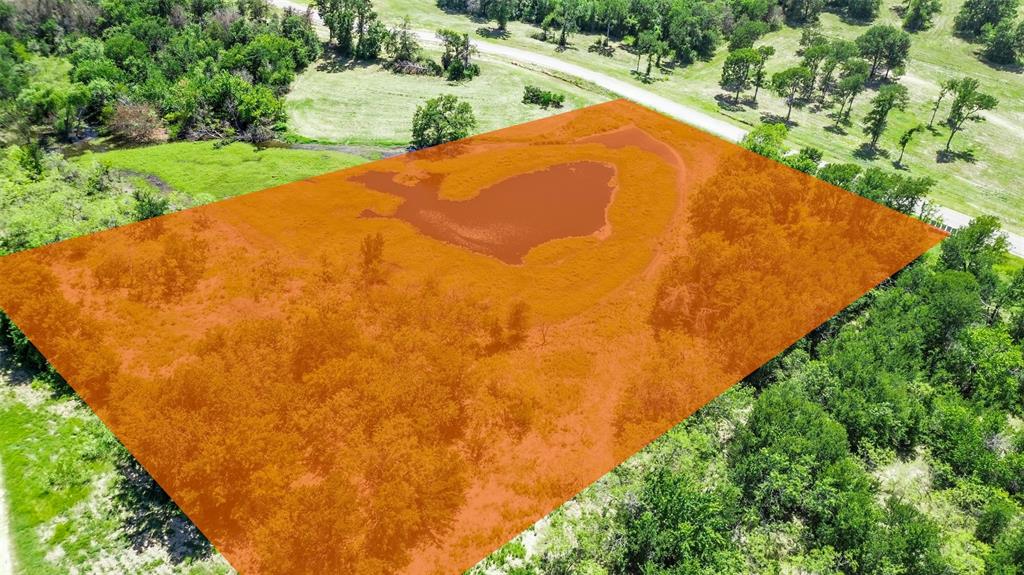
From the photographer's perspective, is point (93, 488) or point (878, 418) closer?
point (93, 488)

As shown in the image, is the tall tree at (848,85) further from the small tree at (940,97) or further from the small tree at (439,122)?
the small tree at (439,122)

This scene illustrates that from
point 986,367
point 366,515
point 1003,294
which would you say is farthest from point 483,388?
point 1003,294

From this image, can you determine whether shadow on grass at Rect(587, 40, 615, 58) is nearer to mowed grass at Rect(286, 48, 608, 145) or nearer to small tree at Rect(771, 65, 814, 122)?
mowed grass at Rect(286, 48, 608, 145)

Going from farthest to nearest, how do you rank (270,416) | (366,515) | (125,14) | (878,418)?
1. (125,14)
2. (878,418)
3. (270,416)
4. (366,515)

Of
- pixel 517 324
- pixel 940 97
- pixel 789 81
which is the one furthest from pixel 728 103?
pixel 517 324

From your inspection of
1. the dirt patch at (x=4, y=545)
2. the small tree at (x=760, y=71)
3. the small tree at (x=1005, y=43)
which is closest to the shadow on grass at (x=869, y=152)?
the small tree at (x=760, y=71)

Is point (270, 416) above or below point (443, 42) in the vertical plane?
below

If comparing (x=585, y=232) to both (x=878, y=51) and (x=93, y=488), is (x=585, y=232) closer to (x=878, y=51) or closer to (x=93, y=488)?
(x=93, y=488)
